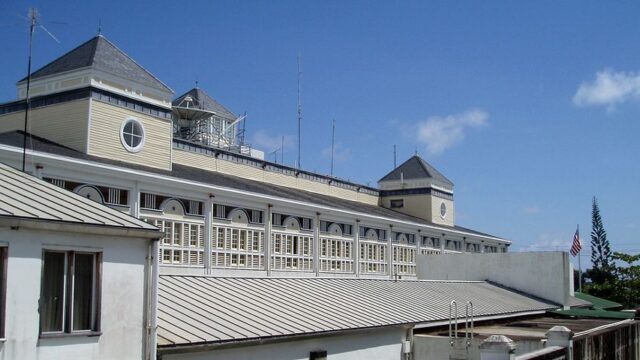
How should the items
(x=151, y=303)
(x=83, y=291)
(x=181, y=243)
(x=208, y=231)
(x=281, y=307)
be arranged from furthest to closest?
(x=208, y=231) → (x=181, y=243) → (x=281, y=307) → (x=151, y=303) → (x=83, y=291)

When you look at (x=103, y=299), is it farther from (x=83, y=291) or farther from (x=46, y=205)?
(x=46, y=205)

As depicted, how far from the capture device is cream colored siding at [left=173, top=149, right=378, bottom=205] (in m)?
36.9

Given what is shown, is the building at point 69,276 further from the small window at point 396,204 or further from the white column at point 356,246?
the small window at point 396,204

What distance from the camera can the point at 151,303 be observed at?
460 inches

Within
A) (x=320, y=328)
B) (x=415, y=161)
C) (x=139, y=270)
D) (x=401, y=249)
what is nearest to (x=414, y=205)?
(x=415, y=161)

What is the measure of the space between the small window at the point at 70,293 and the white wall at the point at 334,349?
2239 millimetres

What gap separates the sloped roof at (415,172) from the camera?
59.0 metres

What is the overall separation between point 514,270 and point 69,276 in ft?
94.5

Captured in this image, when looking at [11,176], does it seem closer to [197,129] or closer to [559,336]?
[559,336]

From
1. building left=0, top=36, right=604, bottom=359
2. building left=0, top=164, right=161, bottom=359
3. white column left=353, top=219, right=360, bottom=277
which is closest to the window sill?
building left=0, top=164, right=161, bottom=359

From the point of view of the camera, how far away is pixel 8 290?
31.6 feet

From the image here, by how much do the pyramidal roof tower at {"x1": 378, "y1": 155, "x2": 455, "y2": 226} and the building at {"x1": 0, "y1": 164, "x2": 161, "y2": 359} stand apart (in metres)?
46.3

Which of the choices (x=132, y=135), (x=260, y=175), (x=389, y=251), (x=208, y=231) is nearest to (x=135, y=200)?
(x=132, y=135)

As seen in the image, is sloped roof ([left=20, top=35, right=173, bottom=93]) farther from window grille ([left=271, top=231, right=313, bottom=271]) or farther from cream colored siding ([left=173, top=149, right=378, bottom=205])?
Answer: window grille ([left=271, top=231, right=313, bottom=271])
